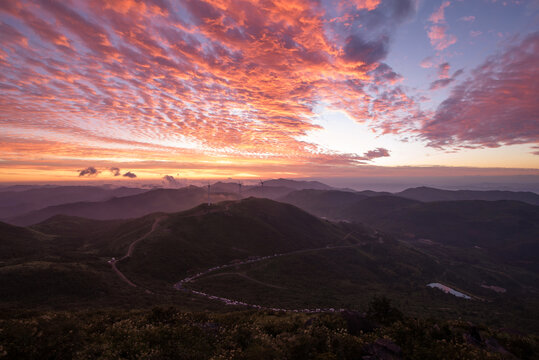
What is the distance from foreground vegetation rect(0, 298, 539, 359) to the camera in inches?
677

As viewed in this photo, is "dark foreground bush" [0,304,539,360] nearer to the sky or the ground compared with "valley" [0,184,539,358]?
nearer to the sky

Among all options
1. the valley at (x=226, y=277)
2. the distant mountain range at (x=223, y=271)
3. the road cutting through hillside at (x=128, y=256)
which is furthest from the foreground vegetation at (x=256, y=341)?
the road cutting through hillside at (x=128, y=256)

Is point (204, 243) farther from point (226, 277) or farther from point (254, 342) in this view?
point (254, 342)

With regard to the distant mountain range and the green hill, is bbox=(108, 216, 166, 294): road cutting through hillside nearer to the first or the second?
the distant mountain range

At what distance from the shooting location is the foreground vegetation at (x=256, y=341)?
17.2 m

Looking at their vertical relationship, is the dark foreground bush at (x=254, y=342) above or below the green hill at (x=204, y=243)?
above

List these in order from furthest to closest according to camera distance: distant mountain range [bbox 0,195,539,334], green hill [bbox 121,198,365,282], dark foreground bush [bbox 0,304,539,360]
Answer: green hill [bbox 121,198,365,282], distant mountain range [bbox 0,195,539,334], dark foreground bush [bbox 0,304,539,360]

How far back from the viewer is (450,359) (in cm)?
1825

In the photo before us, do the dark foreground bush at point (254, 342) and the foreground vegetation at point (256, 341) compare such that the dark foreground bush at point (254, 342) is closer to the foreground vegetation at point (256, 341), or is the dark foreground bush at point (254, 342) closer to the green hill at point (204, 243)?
the foreground vegetation at point (256, 341)

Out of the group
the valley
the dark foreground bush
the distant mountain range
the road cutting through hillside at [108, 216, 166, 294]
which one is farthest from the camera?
the road cutting through hillside at [108, 216, 166, 294]

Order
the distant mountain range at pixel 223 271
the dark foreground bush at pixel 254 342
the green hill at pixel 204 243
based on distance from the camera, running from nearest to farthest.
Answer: the dark foreground bush at pixel 254 342 < the distant mountain range at pixel 223 271 < the green hill at pixel 204 243

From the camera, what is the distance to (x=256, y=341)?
20.8 metres

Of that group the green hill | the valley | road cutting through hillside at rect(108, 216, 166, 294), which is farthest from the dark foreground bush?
the green hill

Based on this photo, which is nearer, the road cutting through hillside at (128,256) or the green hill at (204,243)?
the road cutting through hillside at (128,256)
